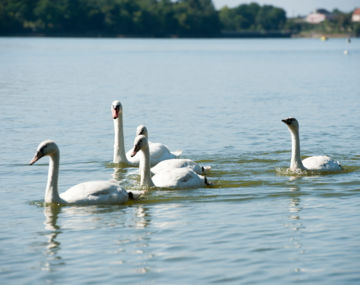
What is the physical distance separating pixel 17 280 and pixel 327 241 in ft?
13.0

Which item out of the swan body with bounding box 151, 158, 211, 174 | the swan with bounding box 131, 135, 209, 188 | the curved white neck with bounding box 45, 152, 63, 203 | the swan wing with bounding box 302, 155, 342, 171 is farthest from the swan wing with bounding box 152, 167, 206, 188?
the swan wing with bounding box 302, 155, 342, 171

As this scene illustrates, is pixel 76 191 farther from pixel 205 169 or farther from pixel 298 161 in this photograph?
pixel 298 161

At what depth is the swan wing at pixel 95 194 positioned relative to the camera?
1205cm

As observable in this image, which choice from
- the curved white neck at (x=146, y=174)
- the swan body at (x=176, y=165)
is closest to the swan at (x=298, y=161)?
the swan body at (x=176, y=165)

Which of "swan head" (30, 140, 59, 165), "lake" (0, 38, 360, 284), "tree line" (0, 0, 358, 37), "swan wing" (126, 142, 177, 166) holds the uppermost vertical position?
"tree line" (0, 0, 358, 37)

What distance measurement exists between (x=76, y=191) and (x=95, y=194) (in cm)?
30

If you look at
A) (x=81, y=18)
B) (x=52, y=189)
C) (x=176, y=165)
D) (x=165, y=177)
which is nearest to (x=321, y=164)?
(x=176, y=165)

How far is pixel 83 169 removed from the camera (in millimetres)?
16016

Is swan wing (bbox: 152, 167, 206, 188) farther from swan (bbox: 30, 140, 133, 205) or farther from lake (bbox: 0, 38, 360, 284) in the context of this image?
swan (bbox: 30, 140, 133, 205)

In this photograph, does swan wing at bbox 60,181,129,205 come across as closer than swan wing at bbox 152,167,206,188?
Yes

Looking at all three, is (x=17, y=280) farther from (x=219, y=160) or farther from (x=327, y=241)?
(x=219, y=160)

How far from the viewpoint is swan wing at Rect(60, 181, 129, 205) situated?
1205cm

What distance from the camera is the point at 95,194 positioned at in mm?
12062

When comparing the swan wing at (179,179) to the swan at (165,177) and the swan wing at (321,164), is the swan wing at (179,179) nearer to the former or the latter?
the swan at (165,177)
